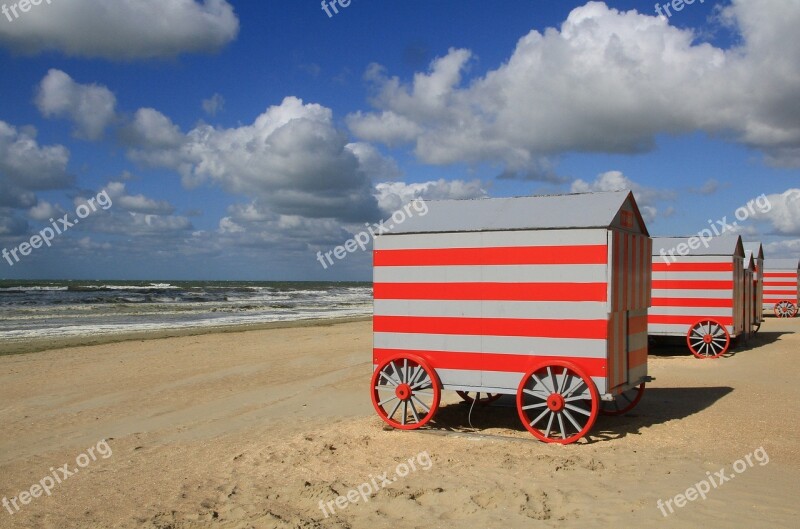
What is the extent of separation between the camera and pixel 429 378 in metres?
9.04

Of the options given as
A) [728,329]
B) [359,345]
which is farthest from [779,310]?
[359,345]

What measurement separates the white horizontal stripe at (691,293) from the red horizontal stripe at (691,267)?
1.76ft

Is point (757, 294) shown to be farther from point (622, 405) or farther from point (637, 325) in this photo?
point (637, 325)

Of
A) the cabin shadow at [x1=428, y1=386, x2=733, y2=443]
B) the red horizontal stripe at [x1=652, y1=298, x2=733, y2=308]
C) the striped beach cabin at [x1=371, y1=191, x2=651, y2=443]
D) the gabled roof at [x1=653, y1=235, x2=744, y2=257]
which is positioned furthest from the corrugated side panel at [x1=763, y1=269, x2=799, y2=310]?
the striped beach cabin at [x1=371, y1=191, x2=651, y2=443]

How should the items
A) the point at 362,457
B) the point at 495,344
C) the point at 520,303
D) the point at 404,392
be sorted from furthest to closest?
the point at 404,392, the point at 495,344, the point at 520,303, the point at 362,457

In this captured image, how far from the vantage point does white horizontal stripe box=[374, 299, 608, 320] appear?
8102mm

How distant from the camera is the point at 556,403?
8141mm

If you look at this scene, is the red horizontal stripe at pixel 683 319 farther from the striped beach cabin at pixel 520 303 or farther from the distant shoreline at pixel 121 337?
the distant shoreline at pixel 121 337

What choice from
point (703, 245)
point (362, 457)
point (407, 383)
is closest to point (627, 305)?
point (407, 383)

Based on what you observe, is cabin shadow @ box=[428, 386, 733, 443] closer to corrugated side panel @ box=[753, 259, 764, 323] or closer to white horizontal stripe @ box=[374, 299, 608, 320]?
white horizontal stripe @ box=[374, 299, 608, 320]

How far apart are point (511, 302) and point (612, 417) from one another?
282 cm

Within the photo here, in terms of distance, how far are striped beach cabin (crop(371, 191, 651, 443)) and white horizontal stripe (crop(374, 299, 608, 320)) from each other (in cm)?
1

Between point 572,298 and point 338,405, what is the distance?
5.20 meters

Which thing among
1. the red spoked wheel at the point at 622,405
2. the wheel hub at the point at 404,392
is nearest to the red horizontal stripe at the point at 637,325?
the red spoked wheel at the point at 622,405
